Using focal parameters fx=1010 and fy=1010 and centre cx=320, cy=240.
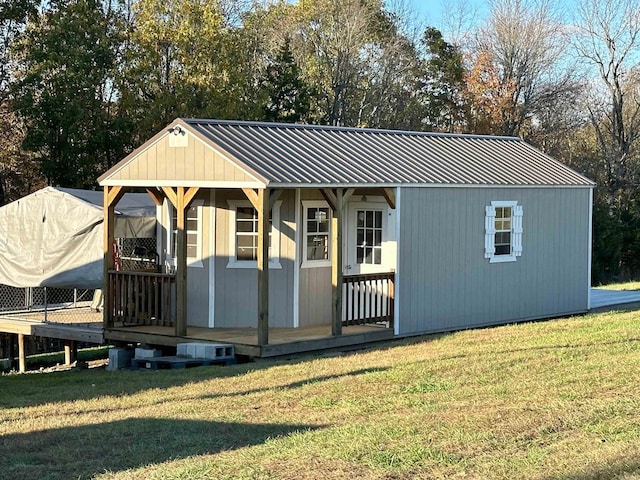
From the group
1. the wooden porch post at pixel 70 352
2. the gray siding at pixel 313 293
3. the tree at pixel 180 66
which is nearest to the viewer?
the gray siding at pixel 313 293

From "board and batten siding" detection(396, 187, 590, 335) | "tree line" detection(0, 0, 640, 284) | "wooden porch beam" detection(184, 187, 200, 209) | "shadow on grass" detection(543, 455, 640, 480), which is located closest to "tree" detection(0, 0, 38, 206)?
"tree line" detection(0, 0, 640, 284)

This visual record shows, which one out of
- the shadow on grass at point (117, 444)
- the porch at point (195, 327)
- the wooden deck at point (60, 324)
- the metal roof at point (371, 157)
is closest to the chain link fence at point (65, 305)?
the wooden deck at point (60, 324)

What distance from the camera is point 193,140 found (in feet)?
49.6

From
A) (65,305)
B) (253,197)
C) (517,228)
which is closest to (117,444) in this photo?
(253,197)

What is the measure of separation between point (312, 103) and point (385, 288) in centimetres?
2383

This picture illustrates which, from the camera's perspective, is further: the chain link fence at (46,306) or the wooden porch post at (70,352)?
the wooden porch post at (70,352)

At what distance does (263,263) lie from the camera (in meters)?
14.2

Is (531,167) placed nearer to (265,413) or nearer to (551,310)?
(551,310)

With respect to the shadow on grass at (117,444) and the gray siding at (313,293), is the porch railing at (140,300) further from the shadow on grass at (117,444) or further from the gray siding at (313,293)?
the shadow on grass at (117,444)

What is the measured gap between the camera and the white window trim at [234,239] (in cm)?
1597

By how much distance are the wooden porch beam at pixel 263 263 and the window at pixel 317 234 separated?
6.33ft

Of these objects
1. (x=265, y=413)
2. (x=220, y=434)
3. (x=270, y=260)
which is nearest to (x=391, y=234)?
(x=270, y=260)

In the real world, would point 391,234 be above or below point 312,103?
below

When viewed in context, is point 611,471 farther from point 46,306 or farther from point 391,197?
point 46,306
